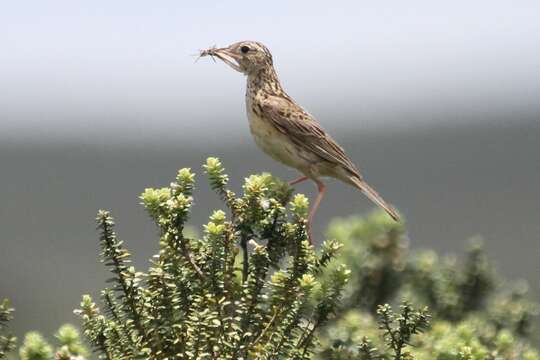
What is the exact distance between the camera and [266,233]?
648 centimetres

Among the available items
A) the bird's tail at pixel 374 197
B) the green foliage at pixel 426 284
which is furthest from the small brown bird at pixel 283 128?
the green foliage at pixel 426 284

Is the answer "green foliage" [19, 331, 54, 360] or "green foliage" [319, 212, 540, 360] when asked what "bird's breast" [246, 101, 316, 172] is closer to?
"green foliage" [319, 212, 540, 360]

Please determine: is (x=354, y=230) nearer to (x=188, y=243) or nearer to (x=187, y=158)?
(x=188, y=243)

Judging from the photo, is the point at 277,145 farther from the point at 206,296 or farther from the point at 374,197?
the point at 206,296

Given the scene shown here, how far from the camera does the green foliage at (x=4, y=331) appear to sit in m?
5.59

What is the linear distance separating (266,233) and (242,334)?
81 cm

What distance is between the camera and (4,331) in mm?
5781

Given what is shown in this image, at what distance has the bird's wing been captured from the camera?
32.8ft

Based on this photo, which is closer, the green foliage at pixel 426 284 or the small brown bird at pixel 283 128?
the green foliage at pixel 426 284

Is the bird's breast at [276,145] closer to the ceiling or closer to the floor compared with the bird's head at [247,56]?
closer to the floor

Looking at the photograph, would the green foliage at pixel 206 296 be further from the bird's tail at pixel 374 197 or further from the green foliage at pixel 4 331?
the bird's tail at pixel 374 197

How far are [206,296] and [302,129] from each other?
440 centimetres

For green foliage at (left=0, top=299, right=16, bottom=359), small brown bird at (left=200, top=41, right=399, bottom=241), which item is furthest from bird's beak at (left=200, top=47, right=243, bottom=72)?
green foliage at (left=0, top=299, right=16, bottom=359)

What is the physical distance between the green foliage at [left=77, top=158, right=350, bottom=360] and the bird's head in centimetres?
446
